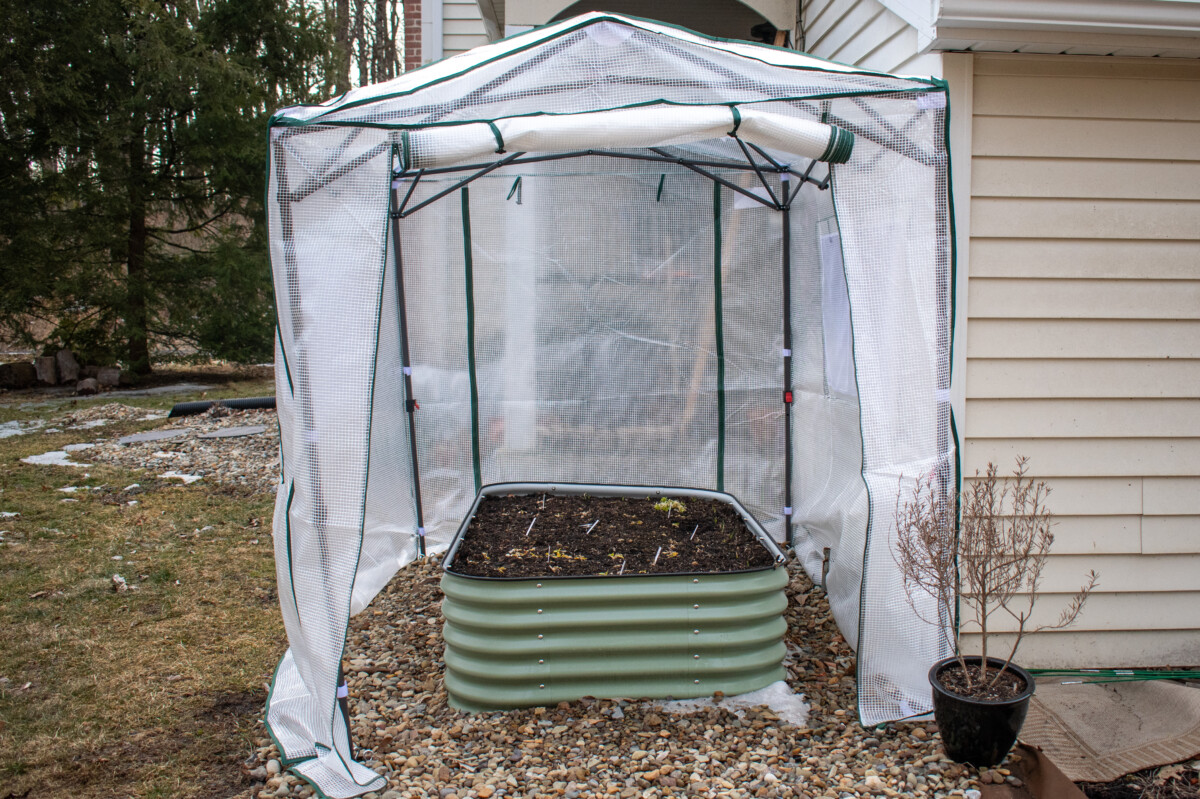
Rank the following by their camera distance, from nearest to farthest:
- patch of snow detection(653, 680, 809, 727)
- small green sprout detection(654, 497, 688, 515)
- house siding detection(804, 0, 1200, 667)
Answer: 1. patch of snow detection(653, 680, 809, 727)
2. house siding detection(804, 0, 1200, 667)
3. small green sprout detection(654, 497, 688, 515)

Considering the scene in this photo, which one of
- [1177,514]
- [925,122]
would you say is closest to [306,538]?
[925,122]

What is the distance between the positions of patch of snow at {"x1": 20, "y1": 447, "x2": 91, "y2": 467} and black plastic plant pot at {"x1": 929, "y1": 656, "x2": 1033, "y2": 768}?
20.0 feet

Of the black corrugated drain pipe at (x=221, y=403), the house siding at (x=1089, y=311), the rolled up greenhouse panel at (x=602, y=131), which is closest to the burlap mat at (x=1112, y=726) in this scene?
the house siding at (x=1089, y=311)

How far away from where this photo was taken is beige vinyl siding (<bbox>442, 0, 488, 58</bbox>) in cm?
571

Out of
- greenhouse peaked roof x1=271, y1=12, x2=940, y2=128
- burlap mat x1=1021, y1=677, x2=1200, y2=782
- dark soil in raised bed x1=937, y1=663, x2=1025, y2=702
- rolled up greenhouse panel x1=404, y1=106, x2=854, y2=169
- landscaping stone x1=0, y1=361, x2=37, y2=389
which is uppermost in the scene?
greenhouse peaked roof x1=271, y1=12, x2=940, y2=128

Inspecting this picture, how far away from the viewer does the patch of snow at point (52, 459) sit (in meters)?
6.25

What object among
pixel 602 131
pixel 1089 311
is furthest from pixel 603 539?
pixel 1089 311

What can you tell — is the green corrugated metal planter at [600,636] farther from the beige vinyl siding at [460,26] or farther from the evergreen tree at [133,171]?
the evergreen tree at [133,171]

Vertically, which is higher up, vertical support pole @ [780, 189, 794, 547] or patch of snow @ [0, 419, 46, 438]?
vertical support pole @ [780, 189, 794, 547]

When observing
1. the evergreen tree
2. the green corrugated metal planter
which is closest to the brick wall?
the evergreen tree

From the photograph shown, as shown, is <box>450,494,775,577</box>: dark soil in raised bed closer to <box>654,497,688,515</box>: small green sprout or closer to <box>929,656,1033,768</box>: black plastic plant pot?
<box>654,497,688,515</box>: small green sprout

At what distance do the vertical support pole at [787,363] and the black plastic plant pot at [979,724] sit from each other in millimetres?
1684

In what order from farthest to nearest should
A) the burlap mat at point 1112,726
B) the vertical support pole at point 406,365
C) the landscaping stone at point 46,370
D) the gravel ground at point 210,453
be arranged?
the landscaping stone at point 46,370, the gravel ground at point 210,453, the vertical support pole at point 406,365, the burlap mat at point 1112,726

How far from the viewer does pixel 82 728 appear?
272 centimetres
